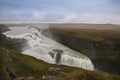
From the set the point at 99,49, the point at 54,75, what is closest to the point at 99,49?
the point at 99,49

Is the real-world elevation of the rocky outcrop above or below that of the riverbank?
above

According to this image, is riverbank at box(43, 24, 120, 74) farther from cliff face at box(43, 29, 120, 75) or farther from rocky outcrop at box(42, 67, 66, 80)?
rocky outcrop at box(42, 67, 66, 80)

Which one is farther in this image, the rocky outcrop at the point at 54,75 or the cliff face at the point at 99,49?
the cliff face at the point at 99,49

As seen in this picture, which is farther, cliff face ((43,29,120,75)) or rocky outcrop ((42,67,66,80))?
cliff face ((43,29,120,75))

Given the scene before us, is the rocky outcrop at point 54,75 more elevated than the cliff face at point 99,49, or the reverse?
the rocky outcrop at point 54,75

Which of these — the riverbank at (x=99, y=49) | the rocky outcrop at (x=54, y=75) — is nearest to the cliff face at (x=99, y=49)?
the riverbank at (x=99, y=49)

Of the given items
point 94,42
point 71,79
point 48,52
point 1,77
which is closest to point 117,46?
point 94,42

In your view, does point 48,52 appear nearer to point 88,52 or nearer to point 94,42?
point 88,52

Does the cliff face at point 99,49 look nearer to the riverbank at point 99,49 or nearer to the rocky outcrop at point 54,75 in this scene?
the riverbank at point 99,49

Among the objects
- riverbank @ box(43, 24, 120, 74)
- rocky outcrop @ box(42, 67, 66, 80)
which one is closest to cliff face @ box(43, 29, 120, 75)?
riverbank @ box(43, 24, 120, 74)
